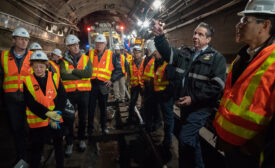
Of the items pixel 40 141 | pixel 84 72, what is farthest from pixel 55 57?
pixel 40 141

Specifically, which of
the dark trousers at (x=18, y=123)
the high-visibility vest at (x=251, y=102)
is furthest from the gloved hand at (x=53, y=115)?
the high-visibility vest at (x=251, y=102)

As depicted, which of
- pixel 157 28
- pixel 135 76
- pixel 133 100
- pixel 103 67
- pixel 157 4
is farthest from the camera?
pixel 157 4

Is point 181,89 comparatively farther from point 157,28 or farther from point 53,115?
point 53,115

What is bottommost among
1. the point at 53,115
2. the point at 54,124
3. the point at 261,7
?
the point at 54,124

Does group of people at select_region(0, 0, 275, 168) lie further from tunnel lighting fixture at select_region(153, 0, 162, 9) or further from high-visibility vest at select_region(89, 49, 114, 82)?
tunnel lighting fixture at select_region(153, 0, 162, 9)

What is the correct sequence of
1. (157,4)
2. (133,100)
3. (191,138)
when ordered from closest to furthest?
1. (191,138)
2. (133,100)
3. (157,4)

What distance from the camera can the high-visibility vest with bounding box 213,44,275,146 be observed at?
40.1 inches

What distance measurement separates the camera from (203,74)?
2.15 m

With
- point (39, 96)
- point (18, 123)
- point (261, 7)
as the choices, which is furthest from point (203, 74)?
point (18, 123)

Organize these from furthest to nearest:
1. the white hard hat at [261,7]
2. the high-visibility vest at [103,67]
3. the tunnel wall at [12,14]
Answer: the tunnel wall at [12,14] < the high-visibility vest at [103,67] < the white hard hat at [261,7]

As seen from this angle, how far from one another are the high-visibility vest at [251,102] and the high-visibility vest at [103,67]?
109 inches

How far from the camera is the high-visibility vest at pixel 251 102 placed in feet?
3.34

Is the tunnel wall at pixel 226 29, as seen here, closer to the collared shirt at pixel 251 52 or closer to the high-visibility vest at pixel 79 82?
the collared shirt at pixel 251 52

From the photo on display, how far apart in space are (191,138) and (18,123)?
2869 millimetres
